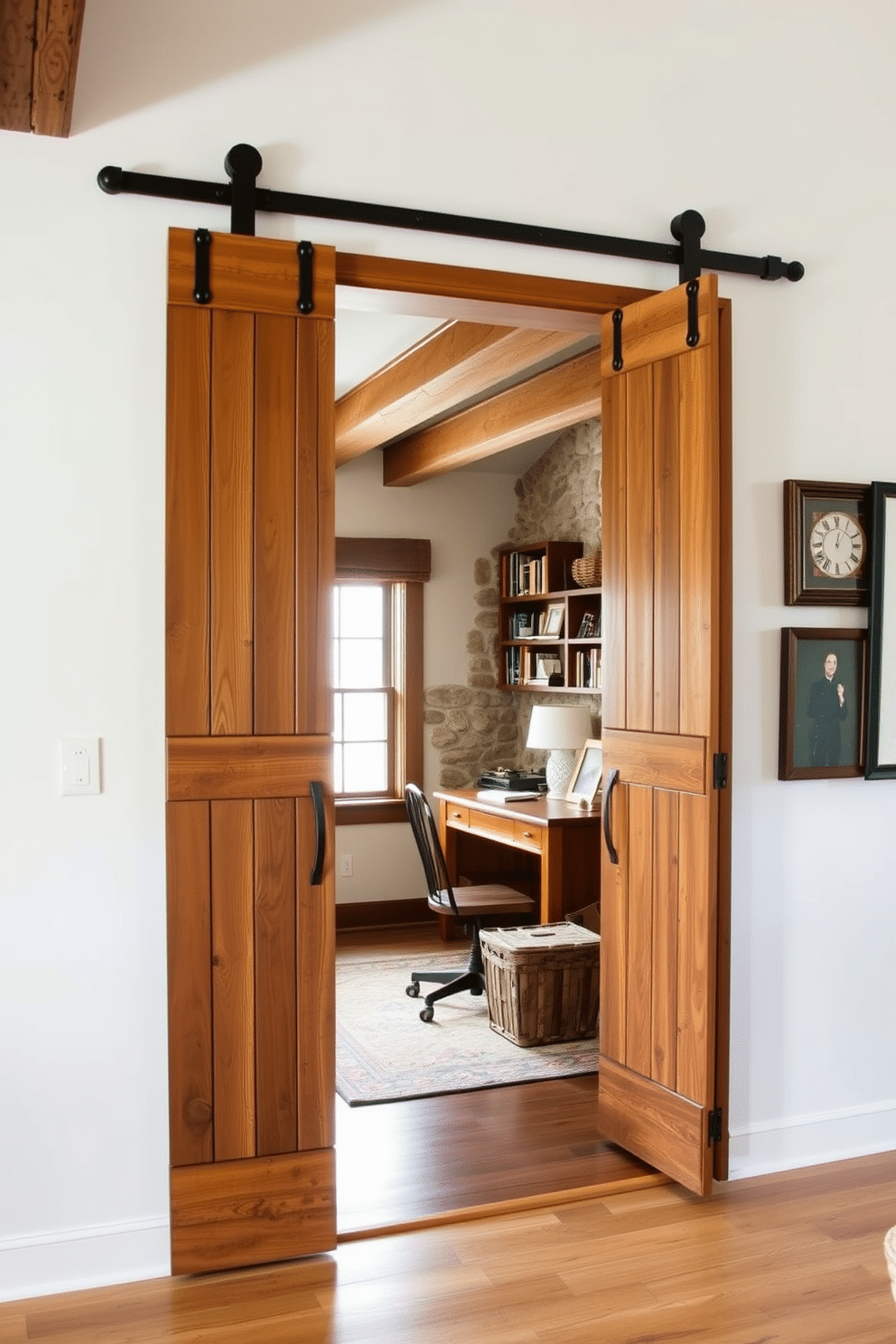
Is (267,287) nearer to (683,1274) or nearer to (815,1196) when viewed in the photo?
(683,1274)

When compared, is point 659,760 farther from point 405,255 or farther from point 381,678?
point 381,678

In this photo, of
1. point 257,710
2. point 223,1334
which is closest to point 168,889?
point 257,710

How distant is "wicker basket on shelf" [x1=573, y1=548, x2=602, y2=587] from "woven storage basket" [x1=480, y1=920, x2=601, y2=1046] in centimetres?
193

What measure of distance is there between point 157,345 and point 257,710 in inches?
34.8

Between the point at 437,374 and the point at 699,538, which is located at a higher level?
the point at 437,374

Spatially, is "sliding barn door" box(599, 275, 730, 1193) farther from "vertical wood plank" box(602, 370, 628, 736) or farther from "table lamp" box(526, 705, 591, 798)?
"table lamp" box(526, 705, 591, 798)

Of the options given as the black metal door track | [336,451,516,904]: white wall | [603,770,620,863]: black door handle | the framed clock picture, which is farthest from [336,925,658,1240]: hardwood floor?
[336,451,516,904]: white wall

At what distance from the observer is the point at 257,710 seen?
9.04 ft

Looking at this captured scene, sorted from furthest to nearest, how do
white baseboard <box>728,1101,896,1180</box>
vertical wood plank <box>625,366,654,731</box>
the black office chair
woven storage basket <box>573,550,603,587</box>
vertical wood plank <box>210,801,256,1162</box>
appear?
woven storage basket <box>573,550,603,587</box>, the black office chair, white baseboard <box>728,1101,896,1180</box>, vertical wood plank <box>625,366,654,731</box>, vertical wood plank <box>210,801,256,1162</box>

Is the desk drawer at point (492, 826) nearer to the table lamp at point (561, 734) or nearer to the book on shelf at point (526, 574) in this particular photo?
→ the table lamp at point (561, 734)

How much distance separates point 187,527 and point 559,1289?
1.91 m

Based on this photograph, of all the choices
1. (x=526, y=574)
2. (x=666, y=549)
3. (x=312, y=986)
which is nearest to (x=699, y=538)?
(x=666, y=549)

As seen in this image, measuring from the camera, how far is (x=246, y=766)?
2.75 m

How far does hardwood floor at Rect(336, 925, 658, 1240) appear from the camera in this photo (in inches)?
121
